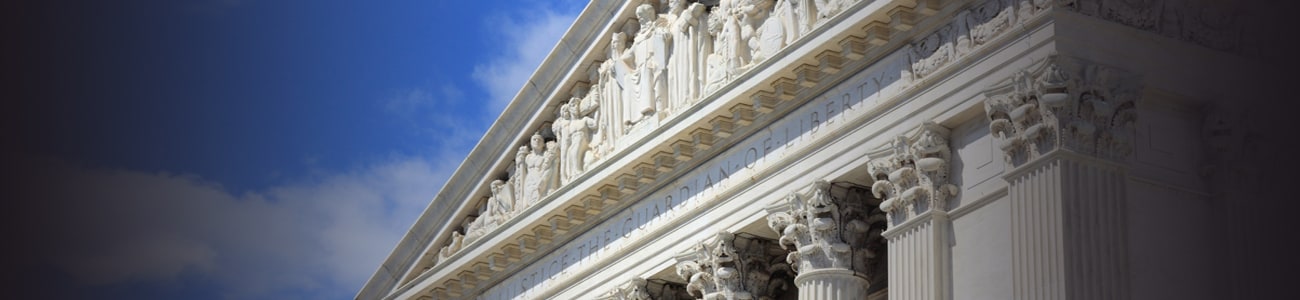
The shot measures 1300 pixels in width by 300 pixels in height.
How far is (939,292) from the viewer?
23.3 meters

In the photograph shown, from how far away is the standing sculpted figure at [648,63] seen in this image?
29.8 m

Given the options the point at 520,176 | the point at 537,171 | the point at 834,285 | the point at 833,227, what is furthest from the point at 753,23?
the point at 520,176

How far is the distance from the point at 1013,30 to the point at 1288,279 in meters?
3.74

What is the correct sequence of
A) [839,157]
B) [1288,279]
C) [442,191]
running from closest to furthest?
[1288,279] → [839,157] → [442,191]

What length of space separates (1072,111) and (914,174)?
99.3 inches

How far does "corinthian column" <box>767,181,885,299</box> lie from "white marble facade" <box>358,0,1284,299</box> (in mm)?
28

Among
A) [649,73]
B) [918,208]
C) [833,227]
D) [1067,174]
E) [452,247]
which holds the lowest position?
[1067,174]

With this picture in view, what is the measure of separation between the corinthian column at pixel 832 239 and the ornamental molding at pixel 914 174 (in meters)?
1.06

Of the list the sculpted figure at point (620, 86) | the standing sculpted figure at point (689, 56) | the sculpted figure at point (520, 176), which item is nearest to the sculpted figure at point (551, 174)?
the sculpted figure at point (520, 176)

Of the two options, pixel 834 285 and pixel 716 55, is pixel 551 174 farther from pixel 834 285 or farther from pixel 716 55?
pixel 834 285

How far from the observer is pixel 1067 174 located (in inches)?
860

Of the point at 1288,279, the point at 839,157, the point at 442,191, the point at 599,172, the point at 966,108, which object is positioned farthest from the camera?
the point at 442,191

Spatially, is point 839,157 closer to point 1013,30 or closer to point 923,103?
point 923,103

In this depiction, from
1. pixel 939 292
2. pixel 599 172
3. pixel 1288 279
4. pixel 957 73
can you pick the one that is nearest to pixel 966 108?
pixel 957 73
